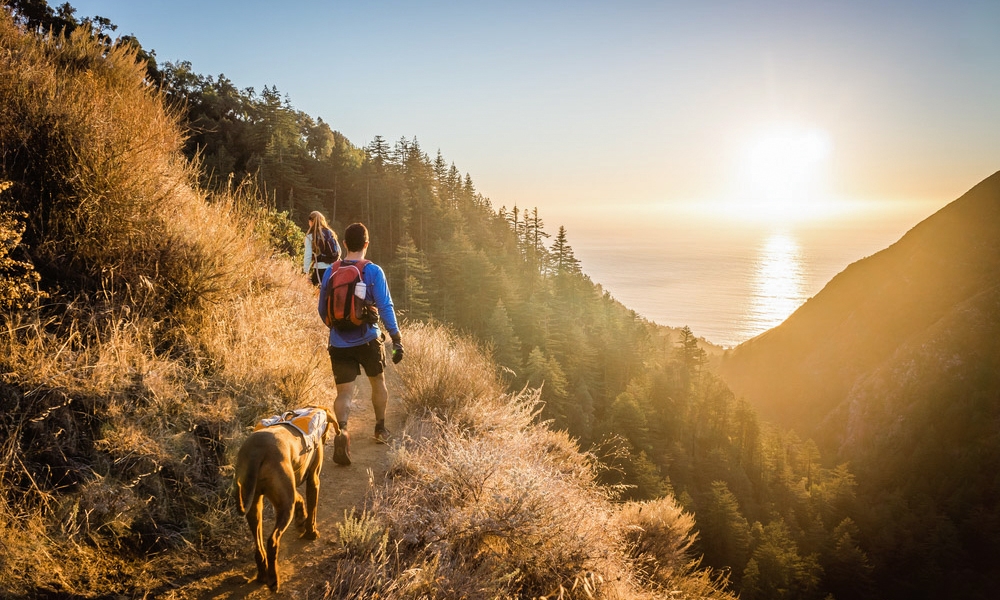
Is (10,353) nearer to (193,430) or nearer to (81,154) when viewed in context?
(193,430)

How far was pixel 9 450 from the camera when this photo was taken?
7.98 ft

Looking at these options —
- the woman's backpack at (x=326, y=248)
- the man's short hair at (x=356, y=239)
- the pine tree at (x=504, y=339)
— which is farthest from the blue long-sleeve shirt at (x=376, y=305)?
the pine tree at (x=504, y=339)

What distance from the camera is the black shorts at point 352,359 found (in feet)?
13.0

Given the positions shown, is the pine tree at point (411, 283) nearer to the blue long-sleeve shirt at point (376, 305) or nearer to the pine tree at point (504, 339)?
the pine tree at point (504, 339)

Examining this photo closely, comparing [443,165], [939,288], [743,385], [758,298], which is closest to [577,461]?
[443,165]

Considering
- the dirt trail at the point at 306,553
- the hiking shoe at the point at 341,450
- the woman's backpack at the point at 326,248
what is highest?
the woman's backpack at the point at 326,248

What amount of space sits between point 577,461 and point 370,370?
282 centimetres

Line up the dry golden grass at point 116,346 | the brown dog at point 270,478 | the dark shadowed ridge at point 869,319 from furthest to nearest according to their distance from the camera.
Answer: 1. the dark shadowed ridge at point 869,319
2. the dry golden grass at point 116,346
3. the brown dog at point 270,478

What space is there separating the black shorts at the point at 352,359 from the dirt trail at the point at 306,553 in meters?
0.87

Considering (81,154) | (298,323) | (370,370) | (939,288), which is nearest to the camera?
(81,154)

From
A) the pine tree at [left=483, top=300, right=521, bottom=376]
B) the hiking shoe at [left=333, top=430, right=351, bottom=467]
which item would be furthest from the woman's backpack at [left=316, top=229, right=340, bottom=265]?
the pine tree at [left=483, top=300, right=521, bottom=376]

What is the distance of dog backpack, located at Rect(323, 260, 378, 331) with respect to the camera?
379cm

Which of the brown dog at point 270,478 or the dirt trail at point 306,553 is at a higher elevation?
the brown dog at point 270,478

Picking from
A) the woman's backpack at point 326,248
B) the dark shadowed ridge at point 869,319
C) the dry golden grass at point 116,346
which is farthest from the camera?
the dark shadowed ridge at point 869,319
